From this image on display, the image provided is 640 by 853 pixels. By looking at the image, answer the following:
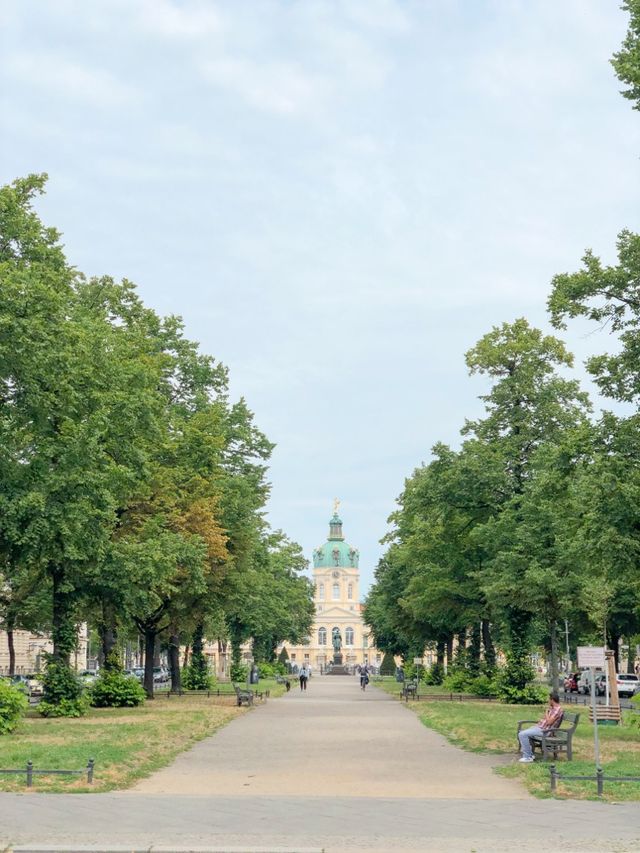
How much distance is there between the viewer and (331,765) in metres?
19.0

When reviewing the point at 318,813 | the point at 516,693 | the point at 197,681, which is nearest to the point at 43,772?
the point at 318,813

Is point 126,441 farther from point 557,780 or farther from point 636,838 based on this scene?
point 636,838

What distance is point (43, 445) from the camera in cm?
2898

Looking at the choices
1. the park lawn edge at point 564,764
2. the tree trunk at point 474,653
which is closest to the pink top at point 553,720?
the park lawn edge at point 564,764

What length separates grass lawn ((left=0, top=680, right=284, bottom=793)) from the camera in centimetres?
1502

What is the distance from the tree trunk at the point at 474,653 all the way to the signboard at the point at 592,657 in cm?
3613

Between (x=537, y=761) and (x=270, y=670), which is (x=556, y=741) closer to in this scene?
(x=537, y=761)

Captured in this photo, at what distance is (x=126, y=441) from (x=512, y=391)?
56.4 ft

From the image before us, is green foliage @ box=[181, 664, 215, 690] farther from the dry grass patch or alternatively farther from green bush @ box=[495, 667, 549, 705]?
the dry grass patch

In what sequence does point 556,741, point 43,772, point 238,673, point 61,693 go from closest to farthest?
point 43,772, point 556,741, point 61,693, point 238,673

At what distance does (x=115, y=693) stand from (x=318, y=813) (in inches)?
1007

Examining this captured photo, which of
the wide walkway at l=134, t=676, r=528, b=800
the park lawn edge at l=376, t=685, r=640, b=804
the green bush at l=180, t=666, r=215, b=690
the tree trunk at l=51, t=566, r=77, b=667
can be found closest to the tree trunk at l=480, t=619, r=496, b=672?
the park lawn edge at l=376, t=685, r=640, b=804

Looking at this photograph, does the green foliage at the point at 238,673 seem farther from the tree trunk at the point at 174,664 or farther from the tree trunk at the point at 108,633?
the tree trunk at the point at 108,633

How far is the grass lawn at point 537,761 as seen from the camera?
14.8 meters
